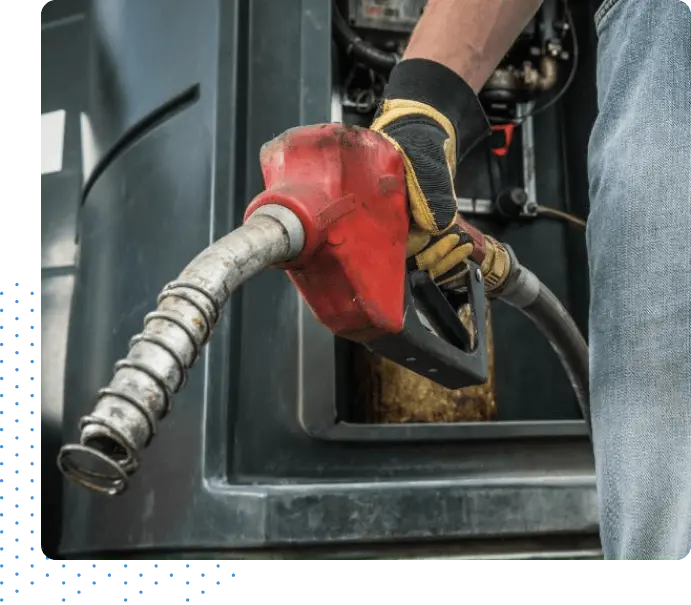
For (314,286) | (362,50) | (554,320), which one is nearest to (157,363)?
(314,286)

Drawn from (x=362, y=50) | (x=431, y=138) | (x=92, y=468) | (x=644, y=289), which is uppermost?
(x=362, y=50)

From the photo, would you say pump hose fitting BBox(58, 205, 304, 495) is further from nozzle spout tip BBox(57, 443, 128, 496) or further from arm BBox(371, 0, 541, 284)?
arm BBox(371, 0, 541, 284)

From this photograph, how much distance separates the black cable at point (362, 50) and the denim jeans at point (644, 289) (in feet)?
1.58

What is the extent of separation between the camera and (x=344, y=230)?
640 millimetres

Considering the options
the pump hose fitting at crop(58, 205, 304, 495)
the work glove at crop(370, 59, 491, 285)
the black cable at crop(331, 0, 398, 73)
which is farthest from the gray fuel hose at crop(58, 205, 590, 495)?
the black cable at crop(331, 0, 398, 73)

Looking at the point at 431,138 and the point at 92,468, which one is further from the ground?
the point at 431,138

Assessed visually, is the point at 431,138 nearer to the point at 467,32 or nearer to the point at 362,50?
the point at 467,32

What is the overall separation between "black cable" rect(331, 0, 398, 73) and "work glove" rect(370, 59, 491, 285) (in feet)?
1.36

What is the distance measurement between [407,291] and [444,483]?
260 mm

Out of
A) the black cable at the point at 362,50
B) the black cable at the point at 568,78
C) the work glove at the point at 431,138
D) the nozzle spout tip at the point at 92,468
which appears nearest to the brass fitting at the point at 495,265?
the work glove at the point at 431,138

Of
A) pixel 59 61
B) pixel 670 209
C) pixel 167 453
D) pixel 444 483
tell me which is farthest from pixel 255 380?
pixel 59 61

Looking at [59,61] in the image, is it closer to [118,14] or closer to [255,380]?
[118,14]

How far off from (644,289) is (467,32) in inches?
10.5

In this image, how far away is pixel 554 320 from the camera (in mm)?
1058
